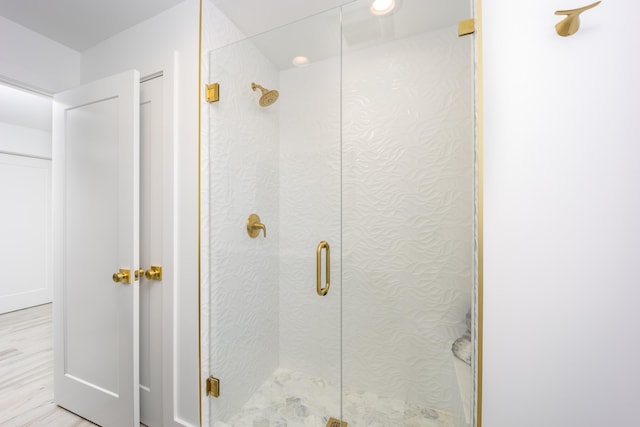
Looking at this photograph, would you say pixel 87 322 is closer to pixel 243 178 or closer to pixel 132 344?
pixel 132 344

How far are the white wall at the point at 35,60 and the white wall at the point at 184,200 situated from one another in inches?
33.3

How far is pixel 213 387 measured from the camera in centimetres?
137

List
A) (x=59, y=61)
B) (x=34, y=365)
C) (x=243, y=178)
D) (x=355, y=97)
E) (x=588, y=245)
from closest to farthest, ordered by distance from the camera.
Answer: (x=588, y=245), (x=355, y=97), (x=243, y=178), (x=59, y=61), (x=34, y=365)

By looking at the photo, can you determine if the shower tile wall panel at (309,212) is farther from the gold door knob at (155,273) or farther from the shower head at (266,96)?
the gold door knob at (155,273)

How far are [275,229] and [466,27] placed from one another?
49.2 inches

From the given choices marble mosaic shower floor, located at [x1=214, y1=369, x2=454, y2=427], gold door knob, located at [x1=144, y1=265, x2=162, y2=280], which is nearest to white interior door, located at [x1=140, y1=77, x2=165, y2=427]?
gold door knob, located at [x1=144, y1=265, x2=162, y2=280]

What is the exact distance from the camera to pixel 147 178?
1504 millimetres

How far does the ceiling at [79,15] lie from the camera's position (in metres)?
1.36

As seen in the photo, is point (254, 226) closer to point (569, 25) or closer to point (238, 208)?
point (238, 208)

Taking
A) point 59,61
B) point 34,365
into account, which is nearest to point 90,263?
point 59,61

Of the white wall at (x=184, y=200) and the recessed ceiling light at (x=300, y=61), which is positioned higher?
the recessed ceiling light at (x=300, y=61)

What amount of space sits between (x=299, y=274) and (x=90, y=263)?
1.26 meters

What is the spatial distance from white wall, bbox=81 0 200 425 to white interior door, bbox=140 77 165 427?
4.6 inches

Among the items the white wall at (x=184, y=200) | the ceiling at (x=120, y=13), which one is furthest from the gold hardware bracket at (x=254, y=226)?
the ceiling at (x=120, y=13)
